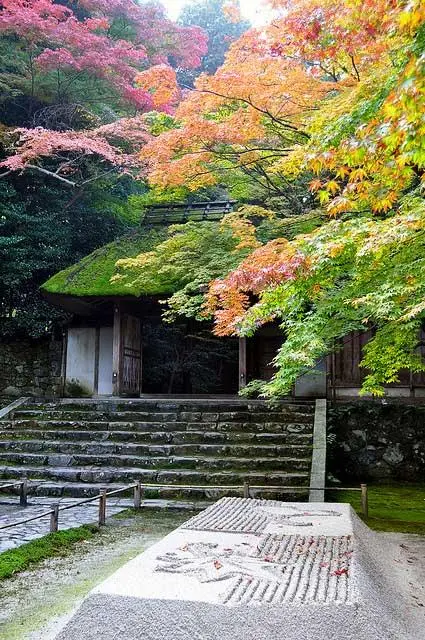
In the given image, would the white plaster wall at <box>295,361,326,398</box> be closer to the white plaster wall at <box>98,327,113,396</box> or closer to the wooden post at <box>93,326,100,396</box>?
the white plaster wall at <box>98,327,113,396</box>

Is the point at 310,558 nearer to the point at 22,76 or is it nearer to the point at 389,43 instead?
the point at 389,43

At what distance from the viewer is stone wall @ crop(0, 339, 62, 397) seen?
15.2 meters

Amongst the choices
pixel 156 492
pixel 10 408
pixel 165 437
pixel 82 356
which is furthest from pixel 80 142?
pixel 156 492

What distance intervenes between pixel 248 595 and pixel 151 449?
24.7 feet

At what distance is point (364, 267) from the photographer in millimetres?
5605

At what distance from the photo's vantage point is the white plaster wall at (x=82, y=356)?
14.5 m

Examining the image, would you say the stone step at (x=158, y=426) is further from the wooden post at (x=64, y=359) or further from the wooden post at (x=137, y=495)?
the wooden post at (x=137, y=495)

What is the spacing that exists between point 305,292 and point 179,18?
84.2 feet

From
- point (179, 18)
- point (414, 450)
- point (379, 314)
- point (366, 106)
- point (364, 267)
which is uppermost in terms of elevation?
point (179, 18)

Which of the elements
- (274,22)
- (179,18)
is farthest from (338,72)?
(179,18)

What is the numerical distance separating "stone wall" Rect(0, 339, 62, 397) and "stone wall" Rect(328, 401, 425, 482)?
300 inches

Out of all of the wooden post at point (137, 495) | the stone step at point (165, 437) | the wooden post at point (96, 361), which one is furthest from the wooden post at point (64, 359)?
→ the wooden post at point (137, 495)

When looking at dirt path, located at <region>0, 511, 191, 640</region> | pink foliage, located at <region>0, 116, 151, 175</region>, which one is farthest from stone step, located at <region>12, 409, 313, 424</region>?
pink foliage, located at <region>0, 116, 151, 175</region>

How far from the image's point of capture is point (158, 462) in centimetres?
955
